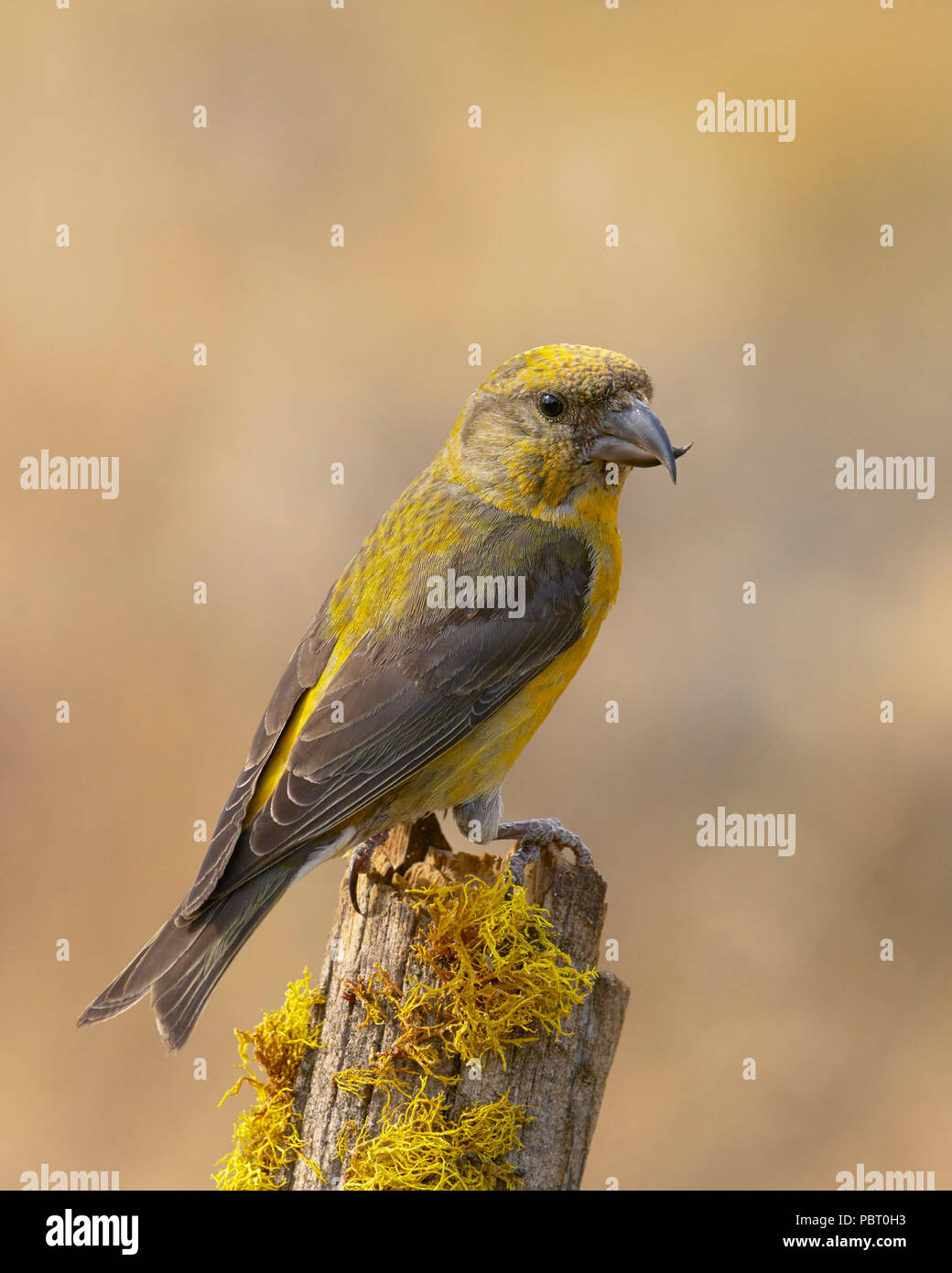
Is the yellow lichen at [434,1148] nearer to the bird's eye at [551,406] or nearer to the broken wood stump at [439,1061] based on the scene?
the broken wood stump at [439,1061]

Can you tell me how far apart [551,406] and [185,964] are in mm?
2409

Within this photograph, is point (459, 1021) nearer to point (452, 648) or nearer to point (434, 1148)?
point (434, 1148)

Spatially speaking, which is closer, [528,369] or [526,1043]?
[526,1043]

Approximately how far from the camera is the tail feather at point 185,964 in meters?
3.82

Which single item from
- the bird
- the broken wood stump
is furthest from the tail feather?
the broken wood stump

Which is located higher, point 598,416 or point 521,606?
point 598,416

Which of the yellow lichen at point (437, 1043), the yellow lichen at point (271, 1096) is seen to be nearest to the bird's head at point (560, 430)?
the yellow lichen at point (437, 1043)

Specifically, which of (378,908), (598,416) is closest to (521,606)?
(598,416)

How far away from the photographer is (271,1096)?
379 cm

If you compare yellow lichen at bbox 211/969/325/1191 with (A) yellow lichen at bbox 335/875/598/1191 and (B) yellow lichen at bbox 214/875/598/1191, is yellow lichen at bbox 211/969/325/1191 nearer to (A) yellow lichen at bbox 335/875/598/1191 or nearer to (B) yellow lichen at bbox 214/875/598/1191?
(B) yellow lichen at bbox 214/875/598/1191

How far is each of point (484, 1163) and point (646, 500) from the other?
5.51 m
